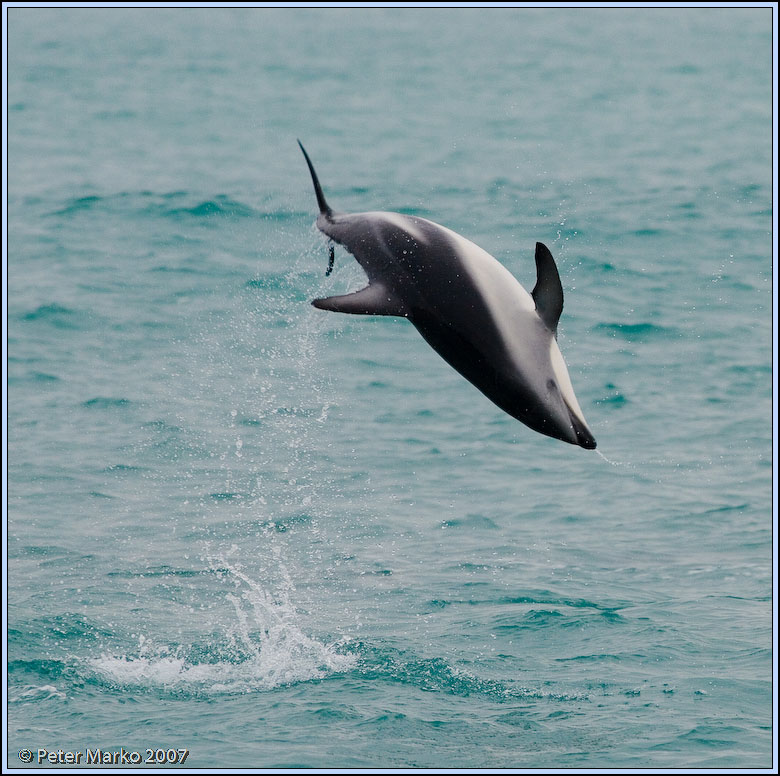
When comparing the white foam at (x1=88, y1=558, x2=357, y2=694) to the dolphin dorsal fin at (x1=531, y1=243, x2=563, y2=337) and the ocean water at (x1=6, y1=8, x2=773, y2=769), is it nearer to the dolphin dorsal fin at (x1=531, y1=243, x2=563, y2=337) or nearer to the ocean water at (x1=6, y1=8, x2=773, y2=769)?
the ocean water at (x1=6, y1=8, x2=773, y2=769)

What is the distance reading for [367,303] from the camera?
734 centimetres

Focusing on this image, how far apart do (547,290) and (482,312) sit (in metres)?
0.38

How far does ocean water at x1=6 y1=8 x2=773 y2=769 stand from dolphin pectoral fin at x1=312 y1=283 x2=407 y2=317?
4.79ft

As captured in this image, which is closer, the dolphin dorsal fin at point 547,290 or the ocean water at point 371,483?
the dolphin dorsal fin at point 547,290

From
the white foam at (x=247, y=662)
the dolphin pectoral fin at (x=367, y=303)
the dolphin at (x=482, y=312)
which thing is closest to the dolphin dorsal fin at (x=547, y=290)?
the dolphin at (x=482, y=312)

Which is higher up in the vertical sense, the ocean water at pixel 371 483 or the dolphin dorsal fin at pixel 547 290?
the dolphin dorsal fin at pixel 547 290

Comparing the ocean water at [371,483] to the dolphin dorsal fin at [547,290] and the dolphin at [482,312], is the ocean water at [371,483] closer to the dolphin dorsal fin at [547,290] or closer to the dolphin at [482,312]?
the dolphin at [482,312]

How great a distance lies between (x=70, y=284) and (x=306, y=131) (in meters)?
18.8

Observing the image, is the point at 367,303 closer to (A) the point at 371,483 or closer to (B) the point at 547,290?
(B) the point at 547,290

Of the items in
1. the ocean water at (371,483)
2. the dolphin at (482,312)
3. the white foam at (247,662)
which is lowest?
the white foam at (247,662)

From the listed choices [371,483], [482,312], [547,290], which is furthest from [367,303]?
[371,483]

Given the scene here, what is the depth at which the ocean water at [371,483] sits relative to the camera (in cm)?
1027

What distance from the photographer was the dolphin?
7.12 meters

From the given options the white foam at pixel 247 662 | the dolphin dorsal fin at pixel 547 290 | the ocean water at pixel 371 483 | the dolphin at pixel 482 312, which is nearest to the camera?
the dolphin at pixel 482 312
